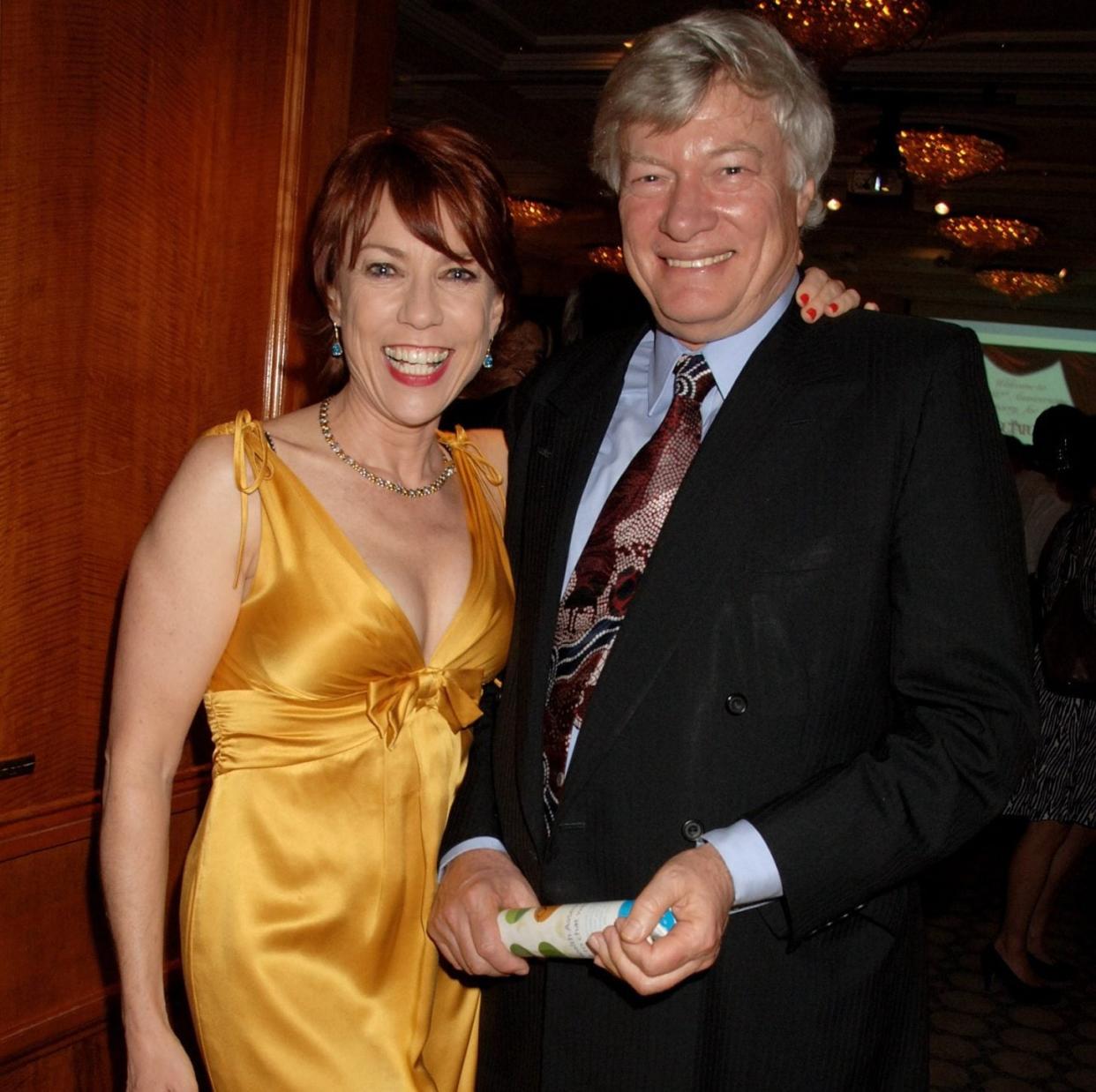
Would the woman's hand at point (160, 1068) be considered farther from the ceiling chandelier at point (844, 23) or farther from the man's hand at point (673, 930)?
the ceiling chandelier at point (844, 23)

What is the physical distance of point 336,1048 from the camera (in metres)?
1.65

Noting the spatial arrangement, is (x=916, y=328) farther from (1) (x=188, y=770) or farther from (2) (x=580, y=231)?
(2) (x=580, y=231)

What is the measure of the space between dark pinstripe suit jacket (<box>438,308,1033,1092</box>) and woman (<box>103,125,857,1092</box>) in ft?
0.73

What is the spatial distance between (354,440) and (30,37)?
83 cm

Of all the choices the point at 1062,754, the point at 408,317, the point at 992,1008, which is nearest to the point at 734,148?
the point at 408,317

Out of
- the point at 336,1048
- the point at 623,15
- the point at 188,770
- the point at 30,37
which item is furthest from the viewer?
the point at 623,15

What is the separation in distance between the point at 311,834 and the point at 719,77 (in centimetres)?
117

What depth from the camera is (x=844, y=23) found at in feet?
18.9

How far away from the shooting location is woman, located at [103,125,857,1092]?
1630 millimetres

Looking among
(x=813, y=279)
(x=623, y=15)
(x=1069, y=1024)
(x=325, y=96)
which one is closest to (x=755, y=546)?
(x=813, y=279)

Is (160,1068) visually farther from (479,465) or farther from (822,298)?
(822,298)

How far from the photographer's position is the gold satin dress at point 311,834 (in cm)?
166

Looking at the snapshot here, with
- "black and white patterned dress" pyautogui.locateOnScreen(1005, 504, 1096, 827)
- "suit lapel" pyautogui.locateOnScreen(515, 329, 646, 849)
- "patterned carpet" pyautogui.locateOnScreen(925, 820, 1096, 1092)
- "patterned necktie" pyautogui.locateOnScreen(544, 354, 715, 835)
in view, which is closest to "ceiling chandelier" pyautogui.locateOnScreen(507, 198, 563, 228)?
"patterned carpet" pyautogui.locateOnScreen(925, 820, 1096, 1092)

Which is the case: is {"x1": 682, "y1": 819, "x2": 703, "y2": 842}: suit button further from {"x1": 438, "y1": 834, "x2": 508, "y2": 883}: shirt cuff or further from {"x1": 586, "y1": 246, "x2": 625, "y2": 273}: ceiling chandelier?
{"x1": 586, "y1": 246, "x2": 625, "y2": 273}: ceiling chandelier
